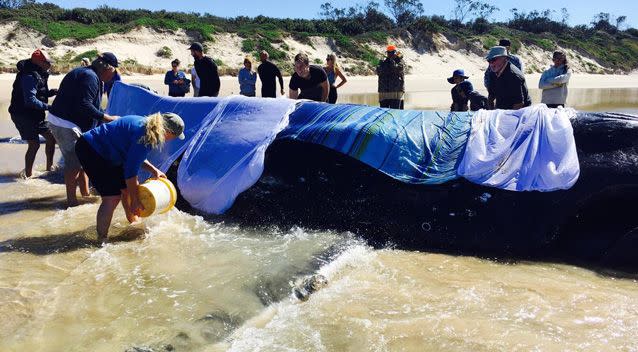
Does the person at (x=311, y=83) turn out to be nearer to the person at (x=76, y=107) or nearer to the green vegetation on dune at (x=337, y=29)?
the person at (x=76, y=107)

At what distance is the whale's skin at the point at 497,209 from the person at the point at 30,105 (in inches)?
153

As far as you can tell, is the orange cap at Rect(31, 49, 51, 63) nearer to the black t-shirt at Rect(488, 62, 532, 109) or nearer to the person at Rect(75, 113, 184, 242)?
the person at Rect(75, 113, 184, 242)

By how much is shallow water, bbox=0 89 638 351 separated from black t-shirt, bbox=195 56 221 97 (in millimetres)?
4503

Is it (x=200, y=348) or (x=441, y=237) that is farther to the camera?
(x=441, y=237)

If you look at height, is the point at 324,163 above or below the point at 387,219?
above

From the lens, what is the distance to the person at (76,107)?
18.6ft

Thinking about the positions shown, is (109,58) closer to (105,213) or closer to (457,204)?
(105,213)

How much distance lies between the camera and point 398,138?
5.21 metres

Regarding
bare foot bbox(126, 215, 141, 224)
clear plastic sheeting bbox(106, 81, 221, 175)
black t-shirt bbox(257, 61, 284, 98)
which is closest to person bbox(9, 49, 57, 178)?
clear plastic sheeting bbox(106, 81, 221, 175)

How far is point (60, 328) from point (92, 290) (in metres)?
0.57

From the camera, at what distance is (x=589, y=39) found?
60.7 metres

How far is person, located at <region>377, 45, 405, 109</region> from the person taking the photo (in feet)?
29.0

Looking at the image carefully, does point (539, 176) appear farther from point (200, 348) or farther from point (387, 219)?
point (200, 348)

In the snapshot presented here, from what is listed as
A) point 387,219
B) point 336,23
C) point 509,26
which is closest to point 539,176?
point 387,219
